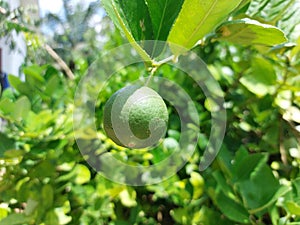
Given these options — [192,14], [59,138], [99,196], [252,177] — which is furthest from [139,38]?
[99,196]

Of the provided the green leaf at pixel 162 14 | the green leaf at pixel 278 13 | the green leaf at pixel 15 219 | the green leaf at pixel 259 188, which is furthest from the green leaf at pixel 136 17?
the green leaf at pixel 15 219

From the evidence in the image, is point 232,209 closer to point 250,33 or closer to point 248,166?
point 248,166

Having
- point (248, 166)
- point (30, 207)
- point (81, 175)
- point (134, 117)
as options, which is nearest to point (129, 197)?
point (81, 175)

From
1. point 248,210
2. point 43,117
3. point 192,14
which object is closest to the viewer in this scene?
point 192,14

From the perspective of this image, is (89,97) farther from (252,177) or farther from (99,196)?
(252,177)

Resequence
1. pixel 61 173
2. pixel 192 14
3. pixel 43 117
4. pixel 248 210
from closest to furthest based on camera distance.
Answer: pixel 192 14
pixel 248 210
pixel 43 117
pixel 61 173

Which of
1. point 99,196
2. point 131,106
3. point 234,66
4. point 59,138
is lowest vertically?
point 99,196
